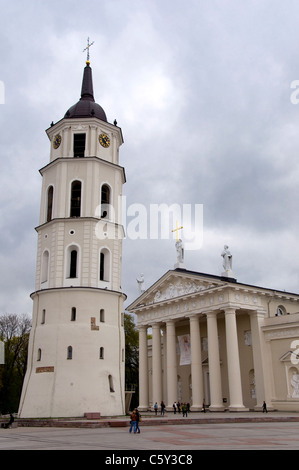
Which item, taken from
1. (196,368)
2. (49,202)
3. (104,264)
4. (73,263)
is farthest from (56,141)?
(196,368)

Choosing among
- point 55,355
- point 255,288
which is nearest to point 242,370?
point 255,288

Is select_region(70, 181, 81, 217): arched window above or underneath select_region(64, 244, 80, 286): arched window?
above

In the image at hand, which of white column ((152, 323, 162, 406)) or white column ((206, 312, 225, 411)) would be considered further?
white column ((152, 323, 162, 406))

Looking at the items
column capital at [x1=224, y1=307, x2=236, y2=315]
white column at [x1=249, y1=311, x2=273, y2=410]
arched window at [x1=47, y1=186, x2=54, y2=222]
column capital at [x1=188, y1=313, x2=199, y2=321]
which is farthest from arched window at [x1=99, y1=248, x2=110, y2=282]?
white column at [x1=249, y1=311, x2=273, y2=410]

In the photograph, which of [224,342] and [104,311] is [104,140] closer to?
[104,311]

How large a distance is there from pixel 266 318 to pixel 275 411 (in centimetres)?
809

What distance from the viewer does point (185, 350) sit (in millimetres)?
50188

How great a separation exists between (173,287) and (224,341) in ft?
24.0

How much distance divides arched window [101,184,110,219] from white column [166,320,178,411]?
710 inches

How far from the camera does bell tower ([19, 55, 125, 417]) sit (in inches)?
1164

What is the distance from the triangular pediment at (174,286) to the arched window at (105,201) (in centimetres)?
1353

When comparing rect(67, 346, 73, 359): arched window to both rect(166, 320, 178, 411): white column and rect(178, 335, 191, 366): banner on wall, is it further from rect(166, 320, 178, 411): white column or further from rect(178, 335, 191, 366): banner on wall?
rect(178, 335, 191, 366): banner on wall

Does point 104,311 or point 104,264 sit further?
point 104,264
